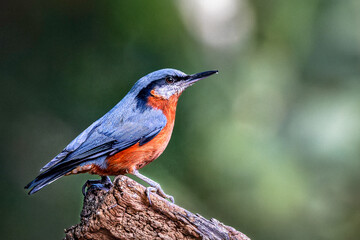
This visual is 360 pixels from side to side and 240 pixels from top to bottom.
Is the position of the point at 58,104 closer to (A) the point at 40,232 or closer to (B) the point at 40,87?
(B) the point at 40,87

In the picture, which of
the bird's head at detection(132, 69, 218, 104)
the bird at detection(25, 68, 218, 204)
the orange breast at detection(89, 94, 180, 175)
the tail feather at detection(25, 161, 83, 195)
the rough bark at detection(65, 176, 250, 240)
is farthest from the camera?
the bird's head at detection(132, 69, 218, 104)

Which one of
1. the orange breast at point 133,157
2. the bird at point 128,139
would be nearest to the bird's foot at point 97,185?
the bird at point 128,139

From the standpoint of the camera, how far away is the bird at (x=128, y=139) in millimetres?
4000

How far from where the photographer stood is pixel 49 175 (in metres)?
3.95

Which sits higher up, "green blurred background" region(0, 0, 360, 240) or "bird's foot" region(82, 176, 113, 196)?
"green blurred background" region(0, 0, 360, 240)

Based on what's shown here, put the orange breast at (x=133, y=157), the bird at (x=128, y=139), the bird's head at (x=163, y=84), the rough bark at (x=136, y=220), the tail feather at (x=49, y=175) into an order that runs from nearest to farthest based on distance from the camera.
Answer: the rough bark at (x=136, y=220)
the tail feather at (x=49, y=175)
the bird at (x=128, y=139)
the orange breast at (x=133, y=157)
the bird's head at (x=163, y=84)

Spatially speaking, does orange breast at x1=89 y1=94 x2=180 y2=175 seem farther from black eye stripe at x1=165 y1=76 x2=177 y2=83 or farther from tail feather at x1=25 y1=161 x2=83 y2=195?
black eye stripe at x1=165 y1=76 x2=177 y2=83

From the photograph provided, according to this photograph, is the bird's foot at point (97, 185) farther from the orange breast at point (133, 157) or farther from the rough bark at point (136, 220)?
the rough bark at point (136, 220)

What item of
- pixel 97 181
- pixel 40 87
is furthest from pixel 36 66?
pixel 97 181

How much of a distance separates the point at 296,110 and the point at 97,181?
3397 millimetres

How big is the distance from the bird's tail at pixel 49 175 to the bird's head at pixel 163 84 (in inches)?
37.6

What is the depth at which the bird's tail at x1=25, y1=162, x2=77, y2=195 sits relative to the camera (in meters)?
3.90

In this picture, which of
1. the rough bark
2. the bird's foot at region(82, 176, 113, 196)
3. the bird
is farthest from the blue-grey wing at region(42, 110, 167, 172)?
the rough bark

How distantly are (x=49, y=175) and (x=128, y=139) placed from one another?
69cm
